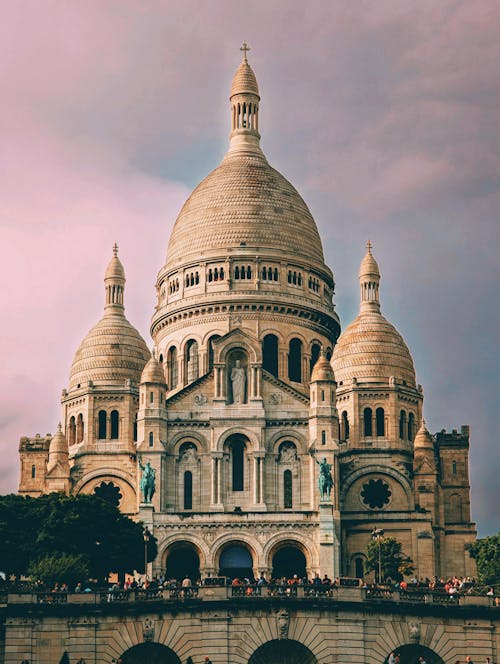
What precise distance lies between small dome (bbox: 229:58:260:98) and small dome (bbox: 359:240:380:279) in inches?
593

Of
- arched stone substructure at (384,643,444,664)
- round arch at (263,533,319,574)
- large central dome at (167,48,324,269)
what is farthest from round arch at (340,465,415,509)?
arched stone substructure at (384,643,444,664)

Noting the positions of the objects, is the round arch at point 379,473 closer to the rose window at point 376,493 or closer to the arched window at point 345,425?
the rose window at point 376,493

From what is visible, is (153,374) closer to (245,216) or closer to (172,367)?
(172,367)

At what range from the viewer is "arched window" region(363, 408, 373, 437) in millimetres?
126125

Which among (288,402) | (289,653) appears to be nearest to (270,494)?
(288,402)

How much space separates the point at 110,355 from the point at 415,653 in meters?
55.1

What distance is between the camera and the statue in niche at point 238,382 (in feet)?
395

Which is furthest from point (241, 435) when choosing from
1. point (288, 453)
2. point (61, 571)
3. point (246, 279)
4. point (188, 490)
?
point (61, 571)

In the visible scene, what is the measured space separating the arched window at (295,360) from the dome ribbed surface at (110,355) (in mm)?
9504

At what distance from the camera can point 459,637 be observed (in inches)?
3091

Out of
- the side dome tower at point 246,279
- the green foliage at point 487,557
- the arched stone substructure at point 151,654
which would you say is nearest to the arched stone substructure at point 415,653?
the arched stone substructure at point 151,654

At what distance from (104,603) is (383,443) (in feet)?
161

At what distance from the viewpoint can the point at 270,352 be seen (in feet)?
429

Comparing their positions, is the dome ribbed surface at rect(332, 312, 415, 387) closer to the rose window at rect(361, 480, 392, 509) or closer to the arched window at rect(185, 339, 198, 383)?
the rose window at rect(361, 480, 392, 509)
